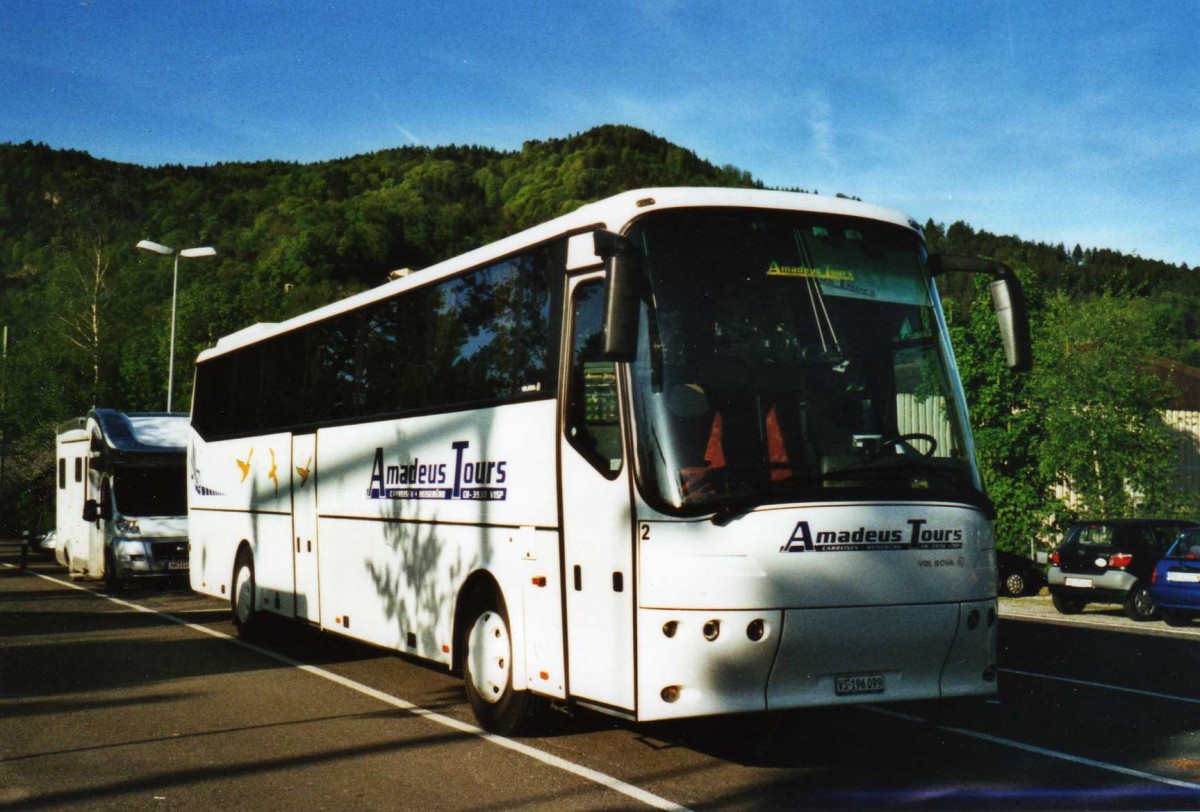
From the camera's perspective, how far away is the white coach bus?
7277mm

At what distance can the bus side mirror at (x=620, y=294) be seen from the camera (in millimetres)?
6941

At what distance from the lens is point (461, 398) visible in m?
10.0

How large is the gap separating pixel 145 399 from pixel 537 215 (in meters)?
33.3

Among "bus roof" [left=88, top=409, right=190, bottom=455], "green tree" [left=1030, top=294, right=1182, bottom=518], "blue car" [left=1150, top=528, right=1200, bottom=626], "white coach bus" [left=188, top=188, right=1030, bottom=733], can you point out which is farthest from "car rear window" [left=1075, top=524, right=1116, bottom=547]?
"bus roof" [left=88, top=409, right=190, bottom=455]

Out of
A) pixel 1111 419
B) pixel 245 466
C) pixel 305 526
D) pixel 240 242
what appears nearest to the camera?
pixel 305 526

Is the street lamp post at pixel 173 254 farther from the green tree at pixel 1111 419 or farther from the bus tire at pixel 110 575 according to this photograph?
the green tree at pixel 1111 419

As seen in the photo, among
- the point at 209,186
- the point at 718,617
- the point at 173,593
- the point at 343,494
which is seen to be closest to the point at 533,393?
the point at 718,617

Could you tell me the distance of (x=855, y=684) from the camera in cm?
750

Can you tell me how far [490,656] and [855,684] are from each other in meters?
2.83

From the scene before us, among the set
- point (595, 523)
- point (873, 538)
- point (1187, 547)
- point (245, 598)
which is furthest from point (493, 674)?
point (1187, 547)

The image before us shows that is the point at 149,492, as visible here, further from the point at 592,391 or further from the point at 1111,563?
the point at 592,391

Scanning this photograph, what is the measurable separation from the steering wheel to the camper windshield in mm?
19676

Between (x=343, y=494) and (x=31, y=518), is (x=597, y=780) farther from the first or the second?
(x=31, y=518)

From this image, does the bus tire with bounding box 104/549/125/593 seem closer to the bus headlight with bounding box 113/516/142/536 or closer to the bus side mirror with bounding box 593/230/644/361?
the bus headlight with bounding box 113/516/142/536
